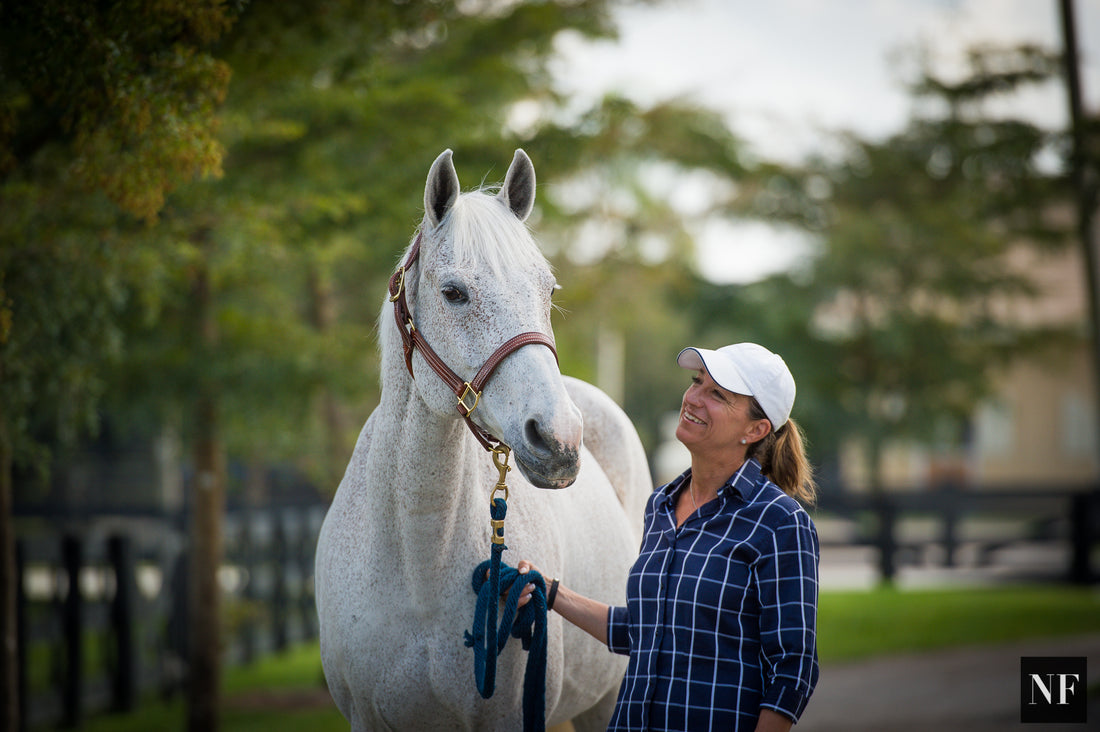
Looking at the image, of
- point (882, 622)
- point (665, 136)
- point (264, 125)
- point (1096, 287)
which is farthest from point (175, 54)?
point (882, 622)

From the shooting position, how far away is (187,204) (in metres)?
5.05

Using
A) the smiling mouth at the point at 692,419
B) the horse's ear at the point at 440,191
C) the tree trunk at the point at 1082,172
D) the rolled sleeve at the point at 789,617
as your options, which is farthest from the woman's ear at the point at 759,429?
the tree trunk at the point at 1082,172

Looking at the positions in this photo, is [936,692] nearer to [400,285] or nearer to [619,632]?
[619,632]

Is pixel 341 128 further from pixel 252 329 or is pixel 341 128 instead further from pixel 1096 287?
pixel 1096 287

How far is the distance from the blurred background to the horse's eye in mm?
1626

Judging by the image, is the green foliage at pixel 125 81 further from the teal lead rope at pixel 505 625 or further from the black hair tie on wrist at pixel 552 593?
the black hair tie on wrist at pixel 552 593

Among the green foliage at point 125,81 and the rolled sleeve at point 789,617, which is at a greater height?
the green foliage at point 125,81

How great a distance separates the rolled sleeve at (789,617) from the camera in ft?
6.80

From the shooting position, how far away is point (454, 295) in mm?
2385

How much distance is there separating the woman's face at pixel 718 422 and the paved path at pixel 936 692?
5.59m

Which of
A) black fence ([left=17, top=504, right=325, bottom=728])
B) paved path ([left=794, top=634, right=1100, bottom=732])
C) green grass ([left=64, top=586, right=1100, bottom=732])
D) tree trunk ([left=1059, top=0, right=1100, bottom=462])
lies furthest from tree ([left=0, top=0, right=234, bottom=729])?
tree trunk ([left=1059, top=0, right=1100, bottom=462])

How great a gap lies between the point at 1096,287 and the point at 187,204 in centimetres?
894

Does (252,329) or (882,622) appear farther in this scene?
(882,622)

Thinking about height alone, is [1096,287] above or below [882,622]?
above
